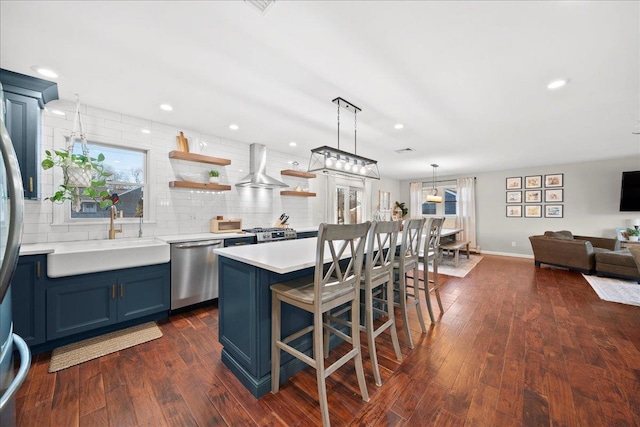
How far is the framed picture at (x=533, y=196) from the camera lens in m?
6.63

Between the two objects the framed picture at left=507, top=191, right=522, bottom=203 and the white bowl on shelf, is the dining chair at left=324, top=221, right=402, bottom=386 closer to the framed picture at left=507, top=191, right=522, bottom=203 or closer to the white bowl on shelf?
the white bowl on shelf

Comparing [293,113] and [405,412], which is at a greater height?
[293,113]

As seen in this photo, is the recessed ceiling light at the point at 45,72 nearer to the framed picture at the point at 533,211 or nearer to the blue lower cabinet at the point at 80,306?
the blue lower cabinet at the point at 80,306

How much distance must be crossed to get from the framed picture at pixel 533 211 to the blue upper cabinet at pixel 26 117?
9242 millimetres

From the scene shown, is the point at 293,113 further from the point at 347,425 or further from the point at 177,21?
the point at 347,425

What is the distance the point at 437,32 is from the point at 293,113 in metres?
1.80

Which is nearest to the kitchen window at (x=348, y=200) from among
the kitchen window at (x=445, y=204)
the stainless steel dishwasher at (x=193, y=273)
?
the kitchen window at (x=445, y=204)

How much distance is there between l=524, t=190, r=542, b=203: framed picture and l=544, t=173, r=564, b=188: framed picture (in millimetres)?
247

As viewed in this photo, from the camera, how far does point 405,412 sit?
1.57m

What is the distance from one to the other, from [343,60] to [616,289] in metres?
5.36

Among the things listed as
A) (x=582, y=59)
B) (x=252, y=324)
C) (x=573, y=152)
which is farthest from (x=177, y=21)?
(x=573, y=152)

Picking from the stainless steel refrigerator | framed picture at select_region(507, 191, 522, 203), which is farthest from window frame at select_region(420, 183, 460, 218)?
the stainless steel refrigerator

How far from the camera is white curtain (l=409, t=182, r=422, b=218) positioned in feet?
28.2

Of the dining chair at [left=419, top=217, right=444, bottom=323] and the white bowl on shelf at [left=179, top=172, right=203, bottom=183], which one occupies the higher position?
the white bowl on shelf at [left=179, top=172, right=203, bottom=183]
